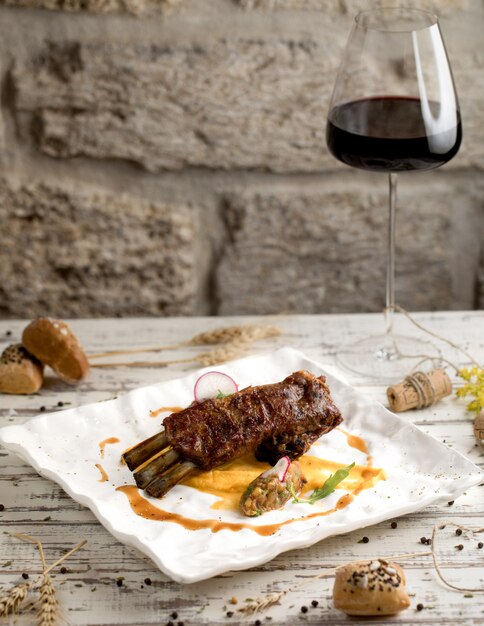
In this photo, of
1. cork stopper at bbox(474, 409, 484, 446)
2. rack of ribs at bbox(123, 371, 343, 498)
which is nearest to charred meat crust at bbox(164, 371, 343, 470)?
rack of ribs at bbox(123, 371, 343, 498)

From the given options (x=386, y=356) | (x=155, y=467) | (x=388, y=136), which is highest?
(x=388, y=136)

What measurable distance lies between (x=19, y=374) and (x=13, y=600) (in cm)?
56

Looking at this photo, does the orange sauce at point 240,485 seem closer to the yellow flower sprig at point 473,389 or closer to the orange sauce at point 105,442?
the orange sauce at point 105,442

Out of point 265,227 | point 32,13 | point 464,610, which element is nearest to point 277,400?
point 464,610

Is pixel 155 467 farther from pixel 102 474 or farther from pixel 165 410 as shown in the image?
pixel 165 410

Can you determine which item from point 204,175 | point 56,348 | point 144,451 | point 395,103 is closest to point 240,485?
point 144,451

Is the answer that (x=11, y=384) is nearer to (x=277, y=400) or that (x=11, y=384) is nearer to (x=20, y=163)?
(x=277, y=400)

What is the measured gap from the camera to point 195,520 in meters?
1.14

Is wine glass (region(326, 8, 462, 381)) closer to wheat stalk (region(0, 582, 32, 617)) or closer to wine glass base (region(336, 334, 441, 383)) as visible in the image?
wine glass base (region(336, 334, 441, 383))

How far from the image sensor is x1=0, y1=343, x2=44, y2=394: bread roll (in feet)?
5.04

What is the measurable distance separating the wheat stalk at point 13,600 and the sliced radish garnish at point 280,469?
12.5 inches

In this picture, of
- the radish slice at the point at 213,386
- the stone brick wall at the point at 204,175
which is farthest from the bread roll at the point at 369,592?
the stone brick wall at the point at 204,175

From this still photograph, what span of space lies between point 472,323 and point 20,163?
3.37ft

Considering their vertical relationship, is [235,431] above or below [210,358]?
above
